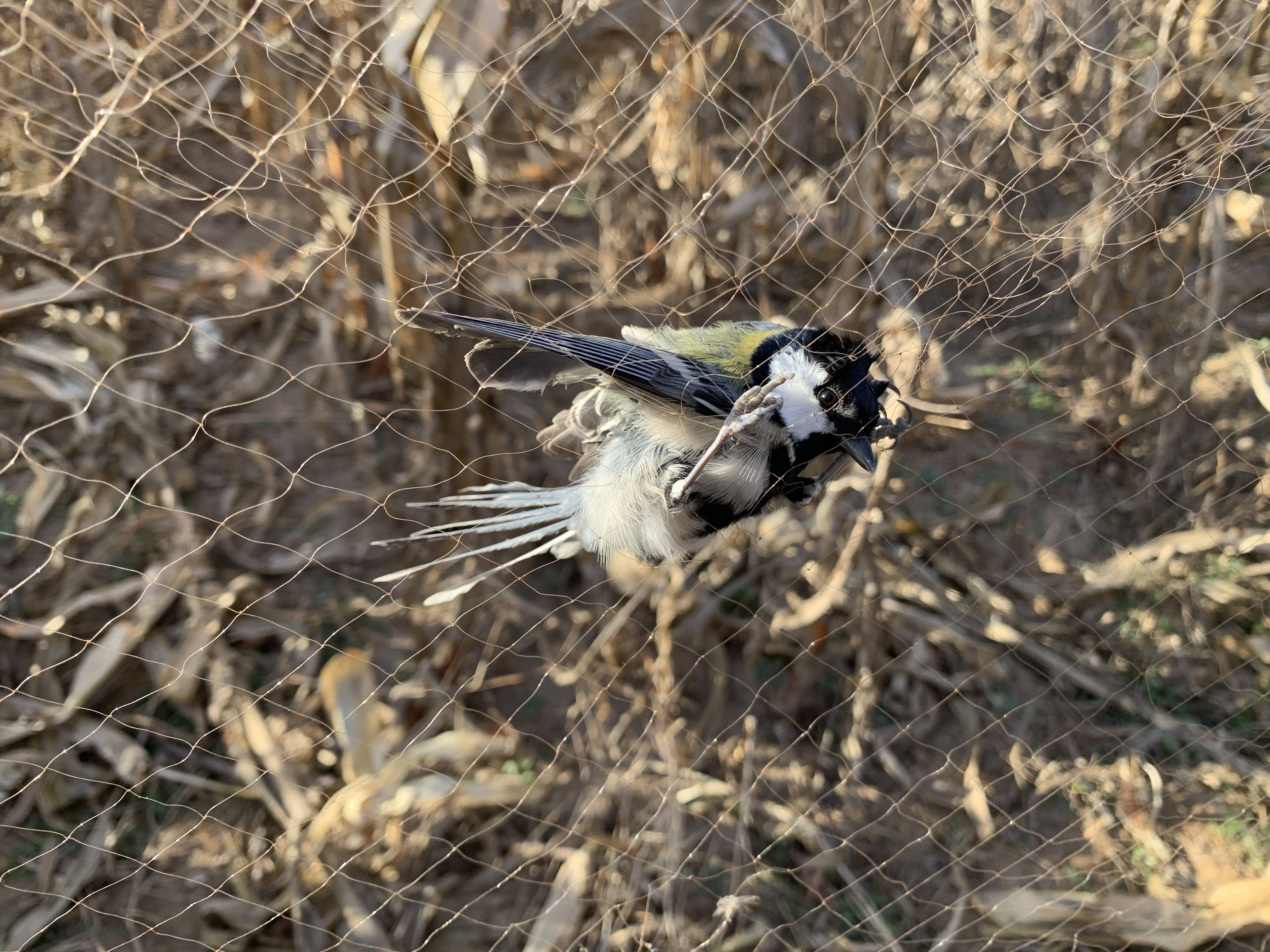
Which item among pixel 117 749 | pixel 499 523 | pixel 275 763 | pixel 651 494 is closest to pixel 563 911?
pixel 275 763

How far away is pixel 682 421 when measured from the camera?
143 cm

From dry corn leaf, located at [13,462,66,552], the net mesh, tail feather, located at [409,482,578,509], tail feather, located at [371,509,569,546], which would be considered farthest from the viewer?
dry corn leaf, located at [13,462,66,552]

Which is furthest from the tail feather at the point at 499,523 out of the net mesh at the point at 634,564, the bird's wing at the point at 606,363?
the bird's wing at the point at 606,363

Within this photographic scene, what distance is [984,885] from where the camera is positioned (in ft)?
6.61

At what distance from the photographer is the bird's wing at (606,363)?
3.93 ft

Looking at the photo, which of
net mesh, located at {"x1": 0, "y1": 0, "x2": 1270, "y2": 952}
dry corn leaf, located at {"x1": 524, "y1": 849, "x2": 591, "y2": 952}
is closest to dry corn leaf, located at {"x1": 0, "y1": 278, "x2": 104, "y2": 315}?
net mesh, located at {"x1": 0, "y1": 0, "x2": 1270, "y2": 952}

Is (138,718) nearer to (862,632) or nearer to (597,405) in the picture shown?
(597,405)

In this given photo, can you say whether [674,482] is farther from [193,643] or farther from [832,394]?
[193,643]

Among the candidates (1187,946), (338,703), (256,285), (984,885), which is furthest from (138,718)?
(1187,946)

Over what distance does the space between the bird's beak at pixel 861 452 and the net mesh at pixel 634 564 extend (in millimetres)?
282

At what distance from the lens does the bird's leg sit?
126 centimetres

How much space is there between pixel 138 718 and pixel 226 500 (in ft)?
2.53

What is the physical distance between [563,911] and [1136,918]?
1.36 metres

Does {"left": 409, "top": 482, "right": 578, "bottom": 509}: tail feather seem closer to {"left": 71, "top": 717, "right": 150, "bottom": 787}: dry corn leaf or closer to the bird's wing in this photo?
the bird's wing
